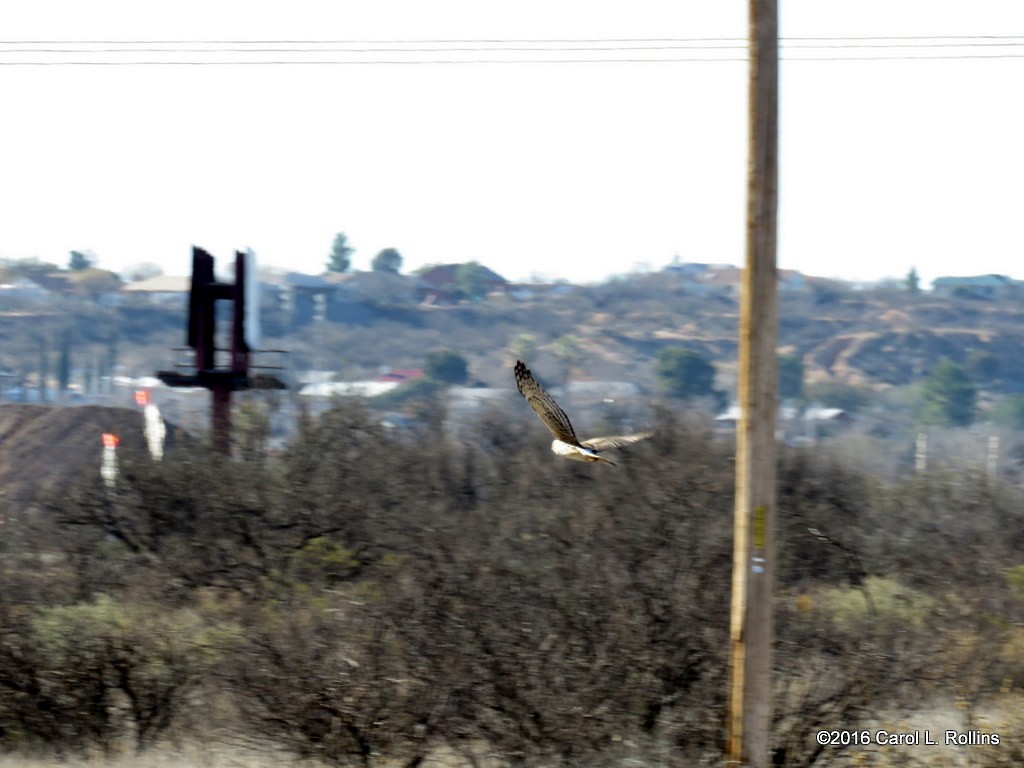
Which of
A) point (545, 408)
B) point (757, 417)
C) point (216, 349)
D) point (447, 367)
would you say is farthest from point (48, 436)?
point (757, 417)

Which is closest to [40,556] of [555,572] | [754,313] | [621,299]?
[555,572]

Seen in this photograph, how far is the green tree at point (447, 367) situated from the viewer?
7652cm

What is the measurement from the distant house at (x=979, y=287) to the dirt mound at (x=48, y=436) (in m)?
65.6

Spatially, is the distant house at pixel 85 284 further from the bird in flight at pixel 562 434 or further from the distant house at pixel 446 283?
the bird in flight at pixel 562 434

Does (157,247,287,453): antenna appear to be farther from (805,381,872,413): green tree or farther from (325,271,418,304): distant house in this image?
(325,271,418,304): distant house

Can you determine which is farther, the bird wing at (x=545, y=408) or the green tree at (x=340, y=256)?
the green tree at (x=340, y=256)

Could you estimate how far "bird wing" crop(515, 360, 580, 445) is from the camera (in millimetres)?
8594

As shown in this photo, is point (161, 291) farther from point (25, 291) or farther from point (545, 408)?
point (545, 408)

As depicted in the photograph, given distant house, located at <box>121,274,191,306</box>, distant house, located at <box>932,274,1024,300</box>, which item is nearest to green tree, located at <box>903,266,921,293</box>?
distant house, located at <box>932,274,1024,300</box>

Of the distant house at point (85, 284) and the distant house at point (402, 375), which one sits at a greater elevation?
the distant house at point (85, 284)

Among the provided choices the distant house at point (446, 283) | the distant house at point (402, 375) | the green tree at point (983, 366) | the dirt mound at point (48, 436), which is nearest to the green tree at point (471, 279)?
the distant house at point (446, 283)

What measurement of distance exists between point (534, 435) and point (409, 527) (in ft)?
33.0

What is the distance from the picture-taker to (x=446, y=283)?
101188 mm

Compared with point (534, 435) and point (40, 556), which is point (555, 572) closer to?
point (40, 556)
